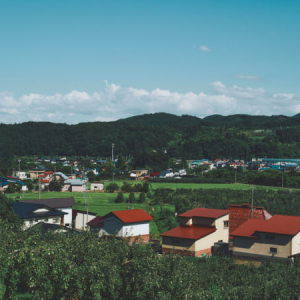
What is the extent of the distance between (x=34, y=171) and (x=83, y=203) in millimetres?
39588

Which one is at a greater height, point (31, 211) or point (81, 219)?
point (31, 211)

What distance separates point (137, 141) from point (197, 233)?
111 metres

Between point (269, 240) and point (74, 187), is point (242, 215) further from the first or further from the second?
point (74, 187)

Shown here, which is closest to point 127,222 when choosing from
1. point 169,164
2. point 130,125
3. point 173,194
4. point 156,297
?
point 156,297

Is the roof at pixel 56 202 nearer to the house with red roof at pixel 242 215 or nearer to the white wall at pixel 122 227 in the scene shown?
the white wall at pixel 122 227

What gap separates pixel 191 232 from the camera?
23.9m

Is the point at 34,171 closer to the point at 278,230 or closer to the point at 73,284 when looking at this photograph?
the point at 278,230

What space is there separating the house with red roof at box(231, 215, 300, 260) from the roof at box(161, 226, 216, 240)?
73.7 inches

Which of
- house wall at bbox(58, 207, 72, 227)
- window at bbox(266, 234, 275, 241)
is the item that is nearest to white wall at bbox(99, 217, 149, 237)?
house wall at bbox(58, 207, 72, 227)

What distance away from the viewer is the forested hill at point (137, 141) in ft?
409

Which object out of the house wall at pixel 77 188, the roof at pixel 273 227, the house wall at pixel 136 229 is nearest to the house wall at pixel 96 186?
the house wall at pixel 77 188

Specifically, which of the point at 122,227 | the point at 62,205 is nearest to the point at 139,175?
the point at 62,205

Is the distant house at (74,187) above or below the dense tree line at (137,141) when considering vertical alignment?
below

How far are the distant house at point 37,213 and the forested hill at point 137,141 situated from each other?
83607 millimetres
